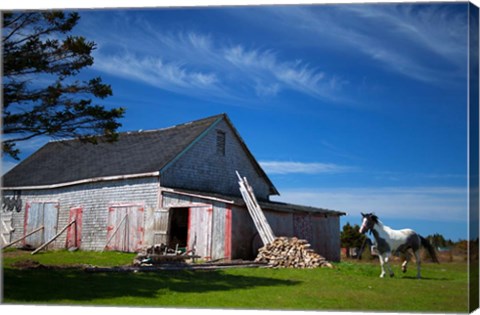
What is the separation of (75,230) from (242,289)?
29.7 feet

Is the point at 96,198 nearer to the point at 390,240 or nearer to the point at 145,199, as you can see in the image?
the point at 145,199

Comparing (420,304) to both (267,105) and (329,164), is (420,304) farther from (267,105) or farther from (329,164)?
(267,105)

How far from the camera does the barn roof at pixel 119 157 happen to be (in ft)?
64.7

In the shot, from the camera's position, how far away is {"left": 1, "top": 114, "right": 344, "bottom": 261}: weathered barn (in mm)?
18297

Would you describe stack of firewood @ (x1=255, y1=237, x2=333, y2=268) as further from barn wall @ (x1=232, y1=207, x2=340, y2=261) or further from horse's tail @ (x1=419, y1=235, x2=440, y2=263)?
horse's tail @ (x1=419, y1=235, x2=440, y2=263)

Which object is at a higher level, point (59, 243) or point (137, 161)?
point (137, 161)

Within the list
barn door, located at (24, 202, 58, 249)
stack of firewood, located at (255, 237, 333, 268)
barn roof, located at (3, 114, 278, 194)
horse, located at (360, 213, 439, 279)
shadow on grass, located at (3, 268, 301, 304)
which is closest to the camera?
shadow on grass, located at (3, 268, 301, 304)

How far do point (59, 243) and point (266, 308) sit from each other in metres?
9.87

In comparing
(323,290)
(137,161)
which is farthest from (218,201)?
(323,290)

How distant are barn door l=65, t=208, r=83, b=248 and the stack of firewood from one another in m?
5.91

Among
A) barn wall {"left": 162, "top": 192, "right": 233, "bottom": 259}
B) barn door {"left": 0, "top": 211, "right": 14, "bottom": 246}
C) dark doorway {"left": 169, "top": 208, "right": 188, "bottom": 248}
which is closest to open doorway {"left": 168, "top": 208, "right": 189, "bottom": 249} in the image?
dark doorway {"left": 169, "top": 208, "right": 188, "bottom": 248}

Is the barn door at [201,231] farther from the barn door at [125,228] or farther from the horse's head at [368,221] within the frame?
the horse's head at [368,221]

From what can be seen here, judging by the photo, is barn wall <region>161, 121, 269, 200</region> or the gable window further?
the gable window

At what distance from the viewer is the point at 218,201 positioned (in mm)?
18406
